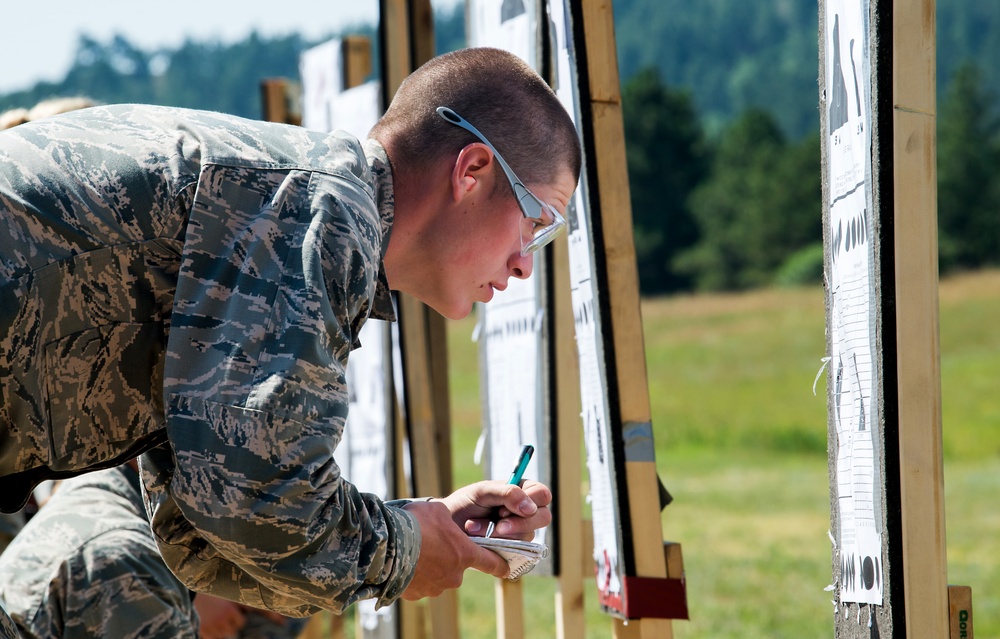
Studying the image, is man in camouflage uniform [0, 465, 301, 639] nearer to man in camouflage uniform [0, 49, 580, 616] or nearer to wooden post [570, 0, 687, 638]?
man in camouflage uniform [0, 49, 580, 616]

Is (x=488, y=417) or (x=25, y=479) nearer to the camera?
(x=25, y=479)

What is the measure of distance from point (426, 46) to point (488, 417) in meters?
1.18

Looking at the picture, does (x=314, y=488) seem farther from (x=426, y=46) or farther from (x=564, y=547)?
(x=426, y=46)

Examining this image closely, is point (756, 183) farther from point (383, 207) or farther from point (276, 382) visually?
point (276, 382)

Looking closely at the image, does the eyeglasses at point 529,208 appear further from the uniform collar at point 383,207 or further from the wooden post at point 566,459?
the wooden post at point 566,459

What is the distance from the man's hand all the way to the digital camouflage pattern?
2.52ft

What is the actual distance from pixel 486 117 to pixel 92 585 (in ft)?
3.82

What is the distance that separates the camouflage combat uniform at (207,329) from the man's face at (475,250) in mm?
141

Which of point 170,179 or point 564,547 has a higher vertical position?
point 170,179

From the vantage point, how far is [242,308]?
133cm

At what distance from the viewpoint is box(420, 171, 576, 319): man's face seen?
1.66 meters

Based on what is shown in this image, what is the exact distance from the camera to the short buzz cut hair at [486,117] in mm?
1658

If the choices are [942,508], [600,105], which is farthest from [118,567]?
[942,508]

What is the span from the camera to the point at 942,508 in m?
1.61
